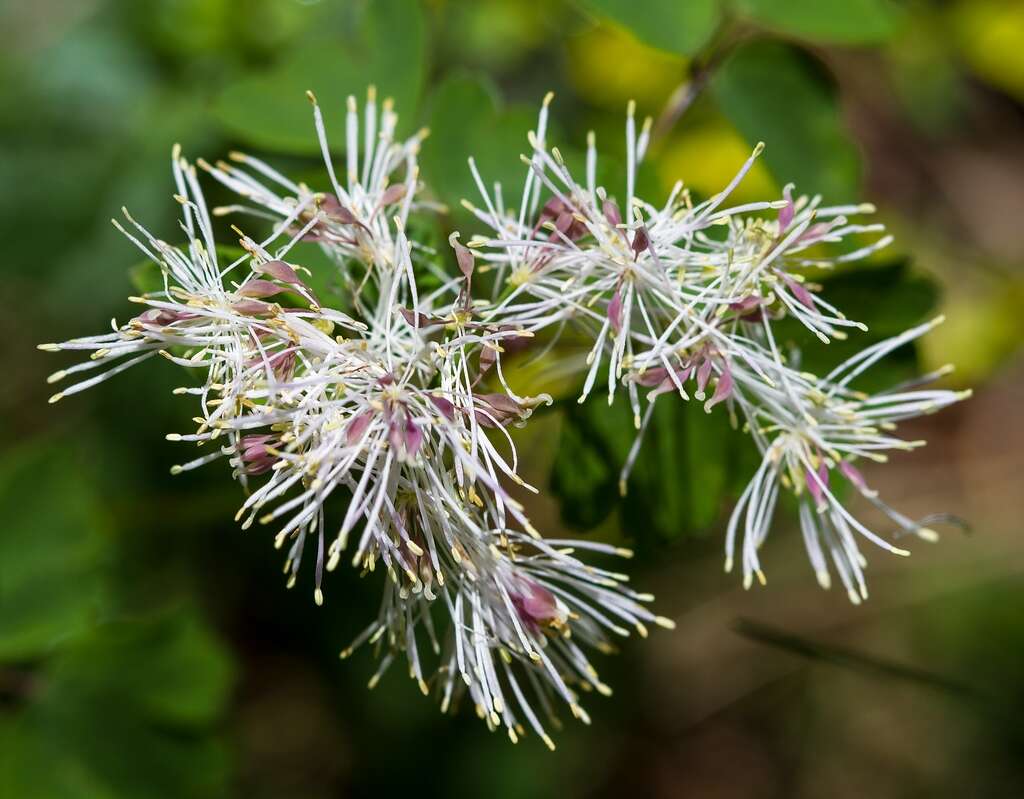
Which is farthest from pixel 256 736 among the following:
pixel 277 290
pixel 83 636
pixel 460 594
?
pixel 277 290

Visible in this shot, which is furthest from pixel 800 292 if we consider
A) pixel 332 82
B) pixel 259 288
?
pixel 332 82

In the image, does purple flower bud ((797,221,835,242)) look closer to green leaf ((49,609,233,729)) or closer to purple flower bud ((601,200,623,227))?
purple flower bud ((601,200,623,227))

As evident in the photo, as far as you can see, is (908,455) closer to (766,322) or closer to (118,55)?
(766,322)

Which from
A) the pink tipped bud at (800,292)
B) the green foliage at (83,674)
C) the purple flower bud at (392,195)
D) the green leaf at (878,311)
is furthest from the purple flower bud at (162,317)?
the green foliage at (83,674)

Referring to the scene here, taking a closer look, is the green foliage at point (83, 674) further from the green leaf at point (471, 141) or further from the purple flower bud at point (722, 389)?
the purple flower bud at point (722, 389)

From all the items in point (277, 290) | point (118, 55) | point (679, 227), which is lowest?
point (679, 227)

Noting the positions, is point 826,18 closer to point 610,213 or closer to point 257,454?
point 610,213
